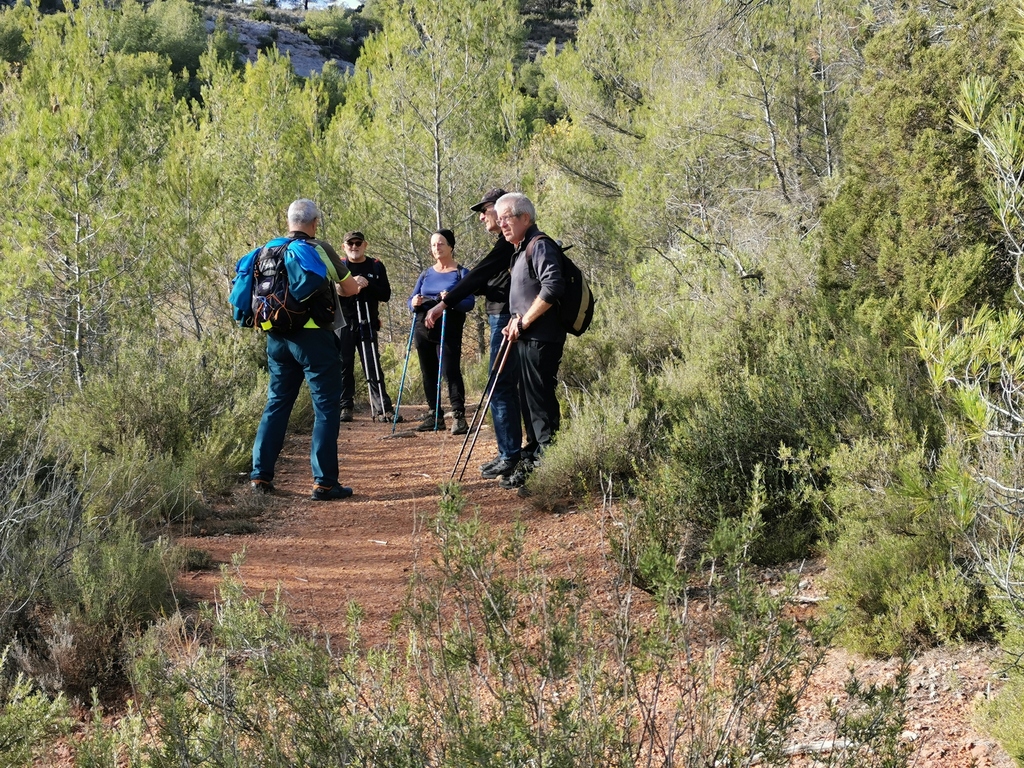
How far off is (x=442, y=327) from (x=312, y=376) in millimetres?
2215

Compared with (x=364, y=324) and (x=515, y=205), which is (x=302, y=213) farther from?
(x=364, y=324)

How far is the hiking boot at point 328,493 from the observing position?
6.15 metres

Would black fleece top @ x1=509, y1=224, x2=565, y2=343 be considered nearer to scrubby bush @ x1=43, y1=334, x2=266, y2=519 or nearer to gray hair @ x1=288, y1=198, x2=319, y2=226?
gray hair @ x1=288, y1=198, x2=319, y2=226

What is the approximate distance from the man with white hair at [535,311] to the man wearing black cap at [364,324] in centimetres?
322

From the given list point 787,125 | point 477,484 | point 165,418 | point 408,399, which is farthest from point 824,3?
point 165,418

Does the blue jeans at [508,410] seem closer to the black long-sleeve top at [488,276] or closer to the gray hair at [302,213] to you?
the black long-sleeve top at [488,276]

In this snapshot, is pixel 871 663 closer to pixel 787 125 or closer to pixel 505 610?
pixel 505 610

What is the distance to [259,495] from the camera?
598cm

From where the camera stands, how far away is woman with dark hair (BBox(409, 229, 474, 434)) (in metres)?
7.80

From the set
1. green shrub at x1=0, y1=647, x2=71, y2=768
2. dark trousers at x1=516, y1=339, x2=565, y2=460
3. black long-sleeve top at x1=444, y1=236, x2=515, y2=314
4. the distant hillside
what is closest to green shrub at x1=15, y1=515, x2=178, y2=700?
green shrub at x1=0, y1=647, x2=71, y2=768

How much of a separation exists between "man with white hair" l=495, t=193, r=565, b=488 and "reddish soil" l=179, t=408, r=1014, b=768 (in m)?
0.66

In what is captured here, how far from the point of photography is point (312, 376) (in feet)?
19.3

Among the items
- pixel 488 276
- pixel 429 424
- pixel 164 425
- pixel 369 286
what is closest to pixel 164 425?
pixel 164 425

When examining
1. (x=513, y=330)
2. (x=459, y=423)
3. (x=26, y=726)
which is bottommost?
(x=459, y=423)
